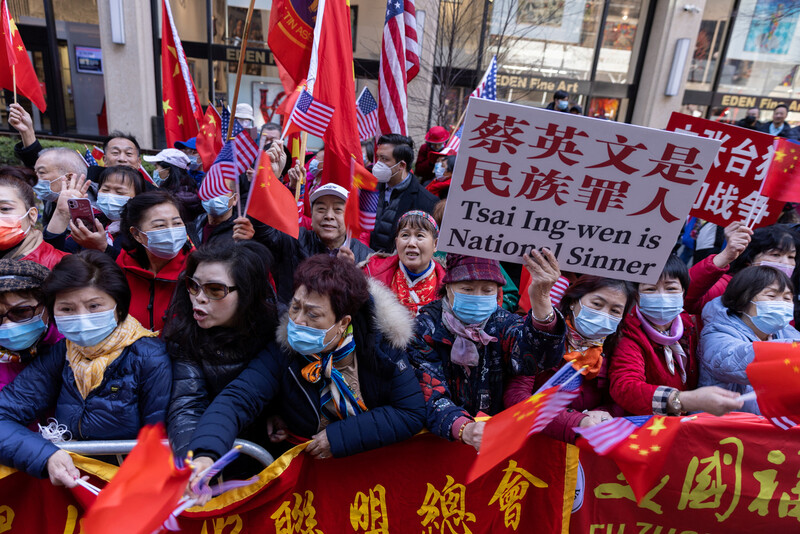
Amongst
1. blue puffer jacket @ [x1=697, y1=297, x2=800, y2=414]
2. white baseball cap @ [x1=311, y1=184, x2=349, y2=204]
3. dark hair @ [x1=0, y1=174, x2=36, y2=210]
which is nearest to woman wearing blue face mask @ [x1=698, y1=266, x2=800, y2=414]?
blue puffer jacket @ [x1=697, y1=297, x2=800, y2=414]

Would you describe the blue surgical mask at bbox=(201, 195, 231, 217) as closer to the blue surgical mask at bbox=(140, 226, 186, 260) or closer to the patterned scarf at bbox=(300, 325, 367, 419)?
the blue surgical mask at bbox=(140, 226, 186, 260)

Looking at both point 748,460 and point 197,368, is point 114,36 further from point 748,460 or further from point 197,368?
point 748,460

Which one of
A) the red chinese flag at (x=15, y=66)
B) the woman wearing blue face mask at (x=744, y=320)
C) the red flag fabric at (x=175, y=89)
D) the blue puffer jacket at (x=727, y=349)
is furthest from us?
the red flag fabric at (x=175, y=89)

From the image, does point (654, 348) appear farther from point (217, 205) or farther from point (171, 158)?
point (171, 158)

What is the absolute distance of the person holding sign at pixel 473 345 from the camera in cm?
214

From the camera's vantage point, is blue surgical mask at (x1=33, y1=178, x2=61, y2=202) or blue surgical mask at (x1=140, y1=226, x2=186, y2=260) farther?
blue surgical mask at (x1=33, y1=178, x2=61, y2=202)

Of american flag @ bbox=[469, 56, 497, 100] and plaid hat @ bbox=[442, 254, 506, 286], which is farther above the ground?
american flag @ bbox=[469, 56, 497, 100]

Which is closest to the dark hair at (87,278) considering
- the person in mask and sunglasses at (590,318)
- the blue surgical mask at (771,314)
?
the person in mask and sunglasses at (590,318)

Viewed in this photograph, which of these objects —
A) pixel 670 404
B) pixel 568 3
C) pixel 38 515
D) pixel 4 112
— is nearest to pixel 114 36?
pixel 4 112

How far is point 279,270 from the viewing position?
3457 millimetres

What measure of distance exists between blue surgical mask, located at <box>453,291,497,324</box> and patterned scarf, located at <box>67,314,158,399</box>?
146 centimetres

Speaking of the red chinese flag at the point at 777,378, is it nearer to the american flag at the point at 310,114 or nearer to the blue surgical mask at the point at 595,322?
the blue surgical mask at the point at 595,322

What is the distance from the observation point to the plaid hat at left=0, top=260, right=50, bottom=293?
205 centimetres

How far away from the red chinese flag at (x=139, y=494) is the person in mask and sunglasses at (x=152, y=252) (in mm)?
1430
